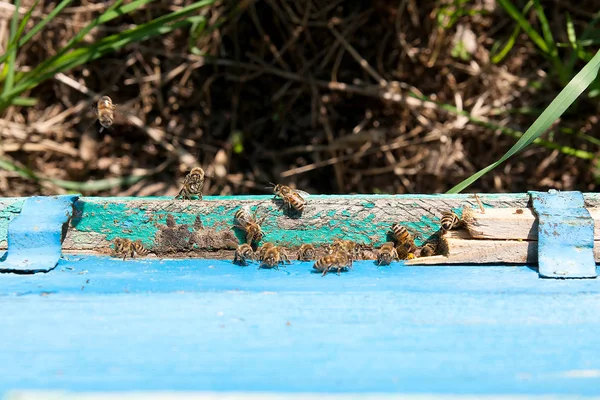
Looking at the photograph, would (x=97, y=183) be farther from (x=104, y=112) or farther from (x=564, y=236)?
(x=564, y=236)

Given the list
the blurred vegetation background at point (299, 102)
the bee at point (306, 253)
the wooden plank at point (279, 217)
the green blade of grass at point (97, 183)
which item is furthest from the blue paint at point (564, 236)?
the green blade of grass at point (97, 183)

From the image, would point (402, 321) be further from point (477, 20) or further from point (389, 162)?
point (477, 20)

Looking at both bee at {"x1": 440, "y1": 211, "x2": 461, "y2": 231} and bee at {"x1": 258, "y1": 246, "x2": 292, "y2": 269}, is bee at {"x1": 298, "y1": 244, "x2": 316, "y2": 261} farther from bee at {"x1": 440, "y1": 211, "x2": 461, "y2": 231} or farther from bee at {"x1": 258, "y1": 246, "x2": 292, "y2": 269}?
bee at {"x1": 440, "y1": 211, "x2": 461, "y2": 231}

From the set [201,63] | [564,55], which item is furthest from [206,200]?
[564,55]

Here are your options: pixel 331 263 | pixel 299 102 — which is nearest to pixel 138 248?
pixel 331 263

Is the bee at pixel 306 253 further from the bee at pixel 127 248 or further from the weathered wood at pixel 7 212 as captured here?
the weathered wood at pixel 7 212
